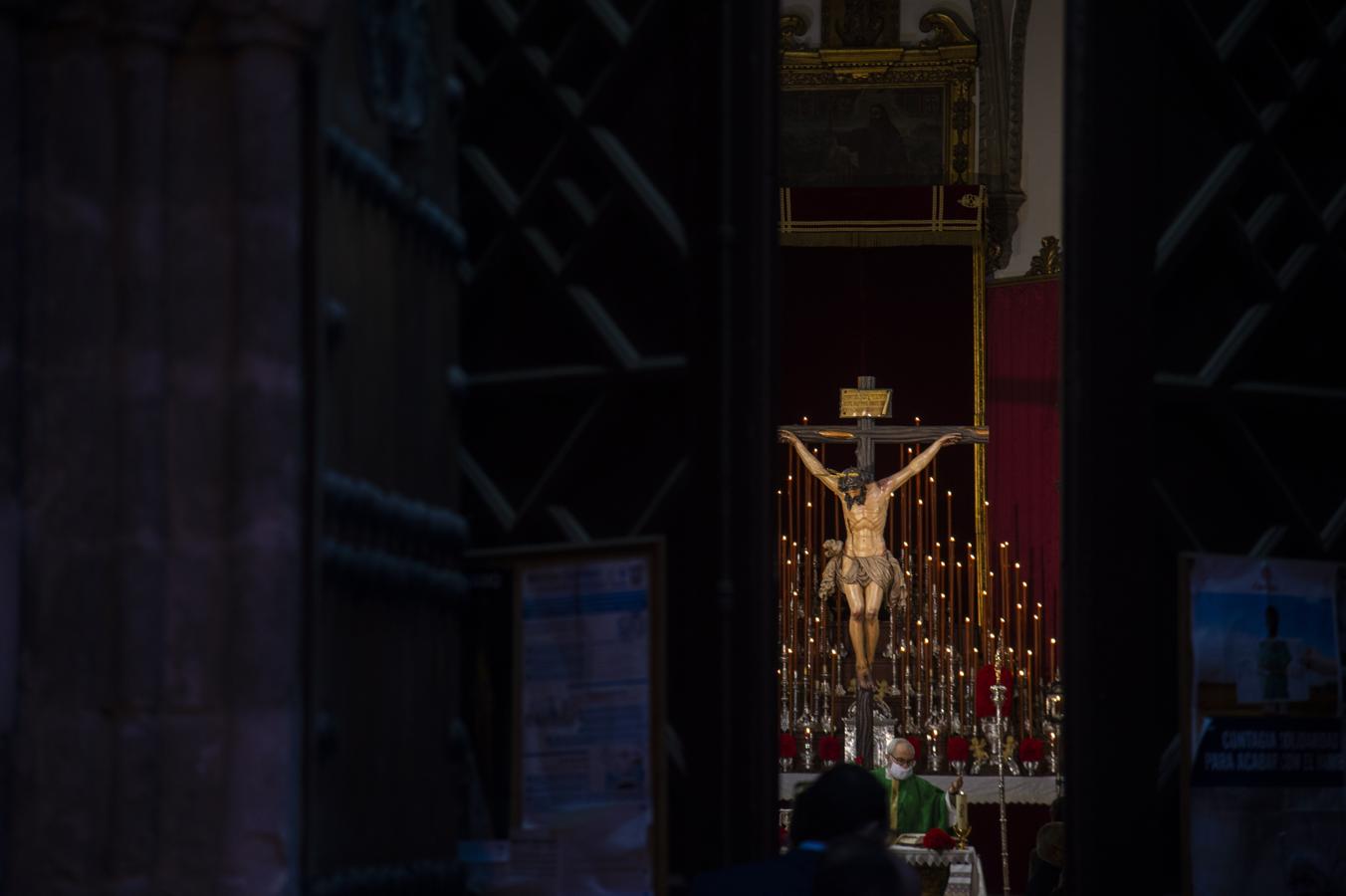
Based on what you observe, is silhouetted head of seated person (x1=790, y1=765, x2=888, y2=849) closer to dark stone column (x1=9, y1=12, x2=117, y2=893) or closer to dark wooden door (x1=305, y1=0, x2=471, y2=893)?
dark wooden door (x1=305, y1=0, x2=471, y2=893)

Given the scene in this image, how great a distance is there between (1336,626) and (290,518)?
2854 mm

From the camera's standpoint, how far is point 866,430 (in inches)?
570

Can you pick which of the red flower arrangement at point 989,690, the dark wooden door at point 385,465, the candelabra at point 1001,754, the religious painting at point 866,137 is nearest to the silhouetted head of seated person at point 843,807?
the dark wooden door at point 385,465

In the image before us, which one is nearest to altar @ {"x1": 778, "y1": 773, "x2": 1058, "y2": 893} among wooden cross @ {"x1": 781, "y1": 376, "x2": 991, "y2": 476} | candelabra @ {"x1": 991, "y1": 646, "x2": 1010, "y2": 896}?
candelabra @ {"x1": 991, "y1": 646, "x2": 1010, "y2": 896}

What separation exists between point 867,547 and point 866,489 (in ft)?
1.24

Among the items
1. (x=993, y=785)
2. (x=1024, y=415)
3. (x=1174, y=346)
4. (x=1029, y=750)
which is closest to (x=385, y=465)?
(x=1174, y=346)

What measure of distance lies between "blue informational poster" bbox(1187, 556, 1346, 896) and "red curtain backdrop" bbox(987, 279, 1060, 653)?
10882mm

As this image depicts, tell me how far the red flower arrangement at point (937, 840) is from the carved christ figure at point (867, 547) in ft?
10.9

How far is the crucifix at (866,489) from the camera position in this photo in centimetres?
1431

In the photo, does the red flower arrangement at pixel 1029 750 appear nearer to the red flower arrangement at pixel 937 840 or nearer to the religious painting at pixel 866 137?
the red flower arrangement at pixel 937 840

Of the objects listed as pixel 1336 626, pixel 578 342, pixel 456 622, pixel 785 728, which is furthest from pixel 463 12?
pixel 785 728

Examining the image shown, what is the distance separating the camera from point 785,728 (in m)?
13.8

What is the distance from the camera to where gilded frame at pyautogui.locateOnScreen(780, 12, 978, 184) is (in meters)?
17.1

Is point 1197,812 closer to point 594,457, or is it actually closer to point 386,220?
point 594,457
